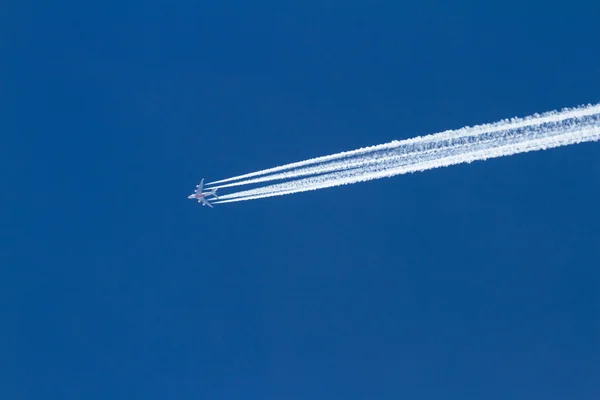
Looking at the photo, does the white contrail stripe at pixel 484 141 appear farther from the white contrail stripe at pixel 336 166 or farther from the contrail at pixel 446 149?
the white contrail stripe at pixel 336 166

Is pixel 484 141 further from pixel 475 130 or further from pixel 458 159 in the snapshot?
pixel 458 159

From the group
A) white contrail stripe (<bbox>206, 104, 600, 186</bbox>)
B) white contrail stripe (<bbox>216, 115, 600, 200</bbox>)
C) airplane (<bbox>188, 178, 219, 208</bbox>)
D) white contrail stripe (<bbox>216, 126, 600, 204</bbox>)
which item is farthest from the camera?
airplane (<bbox>188, 178, 219, 208</bbox>)

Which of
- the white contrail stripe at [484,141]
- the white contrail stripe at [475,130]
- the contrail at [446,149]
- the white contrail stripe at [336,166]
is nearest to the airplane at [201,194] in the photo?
the white contrail stripe at [336,166]

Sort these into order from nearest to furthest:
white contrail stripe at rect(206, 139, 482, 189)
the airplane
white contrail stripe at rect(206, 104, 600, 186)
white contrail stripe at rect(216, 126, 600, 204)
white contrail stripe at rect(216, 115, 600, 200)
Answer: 1. white contrail stripe at rect(216, 126, 600, 204)
2. white contrail stripe at rect(216, 115, 600, 200)
3. white contrail stripe at rect(206, 104, 600, 186)
4. white contrail stripe at rect(206, 139, 482, 189)
5. the airplane

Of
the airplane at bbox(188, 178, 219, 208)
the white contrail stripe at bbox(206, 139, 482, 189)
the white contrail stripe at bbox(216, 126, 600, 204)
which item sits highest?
the airplane at bbox(188, 178, 219, 208)

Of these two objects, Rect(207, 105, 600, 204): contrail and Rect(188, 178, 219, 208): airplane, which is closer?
Rect(207, 105, 600, 204): contrail

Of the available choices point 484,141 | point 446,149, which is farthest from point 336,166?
point 484,141

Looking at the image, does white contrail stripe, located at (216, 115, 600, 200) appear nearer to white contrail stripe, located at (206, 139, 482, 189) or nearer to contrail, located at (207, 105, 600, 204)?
contrail, located at (207, 105, 600, 204)

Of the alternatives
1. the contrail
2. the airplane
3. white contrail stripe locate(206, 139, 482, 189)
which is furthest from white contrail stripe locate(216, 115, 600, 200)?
the airplane
